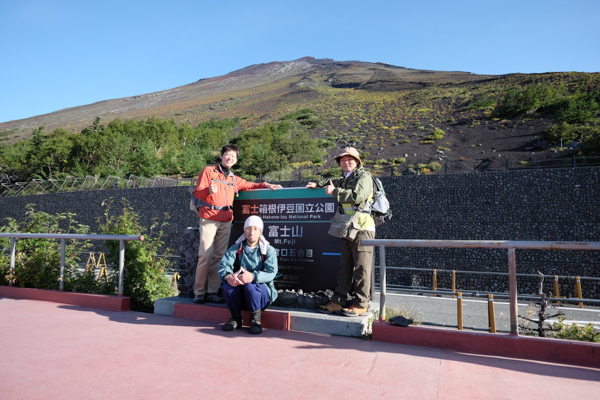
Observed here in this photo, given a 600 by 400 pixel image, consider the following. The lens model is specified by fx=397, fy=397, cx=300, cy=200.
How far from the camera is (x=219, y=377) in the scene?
2668 millimetres

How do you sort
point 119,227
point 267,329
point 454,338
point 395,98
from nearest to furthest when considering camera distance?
point 454,338
point 267,329
point 119,227
point 395,98

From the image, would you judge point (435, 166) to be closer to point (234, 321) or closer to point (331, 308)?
point (331, 308)

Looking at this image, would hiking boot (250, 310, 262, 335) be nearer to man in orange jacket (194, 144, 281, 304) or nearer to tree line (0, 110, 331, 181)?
man in orange jacket (194, 144, 281, 304)

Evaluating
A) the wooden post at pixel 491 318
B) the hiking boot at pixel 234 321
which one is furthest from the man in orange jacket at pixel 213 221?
the wooden post at pixel 491 318

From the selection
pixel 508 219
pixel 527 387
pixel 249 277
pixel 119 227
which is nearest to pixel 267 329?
pixel 249 277

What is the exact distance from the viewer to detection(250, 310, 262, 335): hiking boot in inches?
150

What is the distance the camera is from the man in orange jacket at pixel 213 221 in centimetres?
466

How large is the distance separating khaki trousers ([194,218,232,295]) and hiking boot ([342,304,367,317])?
167cm

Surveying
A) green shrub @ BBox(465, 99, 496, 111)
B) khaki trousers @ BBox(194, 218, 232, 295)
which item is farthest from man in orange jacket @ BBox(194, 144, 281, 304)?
green shrub @ BBox(465, 99, 496, 111)

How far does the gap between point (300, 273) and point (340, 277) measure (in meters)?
0.74

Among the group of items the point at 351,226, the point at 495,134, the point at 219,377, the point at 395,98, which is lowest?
the point at 219,377

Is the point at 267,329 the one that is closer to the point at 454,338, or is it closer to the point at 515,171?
the point at 454,338

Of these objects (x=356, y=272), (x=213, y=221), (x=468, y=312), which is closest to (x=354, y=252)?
(x=356, y=272)

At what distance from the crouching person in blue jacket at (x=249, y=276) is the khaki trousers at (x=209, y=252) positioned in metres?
0.68
